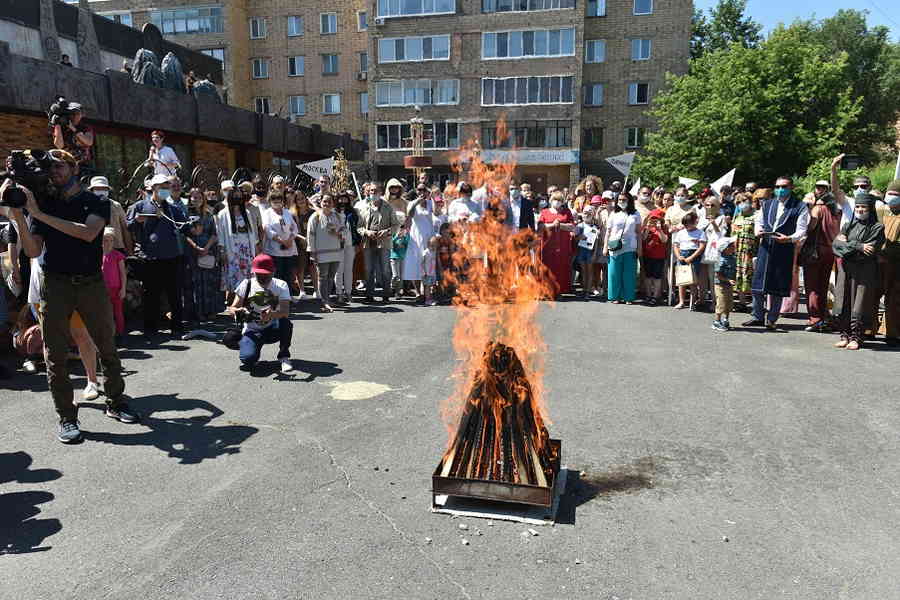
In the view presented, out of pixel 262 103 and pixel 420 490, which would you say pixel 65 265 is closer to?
pixel 420 490

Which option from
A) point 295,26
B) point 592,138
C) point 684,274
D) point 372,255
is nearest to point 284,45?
point 295,26

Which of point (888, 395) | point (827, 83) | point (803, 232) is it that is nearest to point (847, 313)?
point (803, 232)

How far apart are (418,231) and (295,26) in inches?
1734

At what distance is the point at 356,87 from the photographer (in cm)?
4969

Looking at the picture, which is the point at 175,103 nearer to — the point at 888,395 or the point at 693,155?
the point at 888,395

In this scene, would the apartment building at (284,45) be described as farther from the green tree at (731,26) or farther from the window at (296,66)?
the green tree at (731,26)

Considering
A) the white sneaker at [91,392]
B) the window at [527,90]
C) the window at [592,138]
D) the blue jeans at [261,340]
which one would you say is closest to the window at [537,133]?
the window at [527,90]

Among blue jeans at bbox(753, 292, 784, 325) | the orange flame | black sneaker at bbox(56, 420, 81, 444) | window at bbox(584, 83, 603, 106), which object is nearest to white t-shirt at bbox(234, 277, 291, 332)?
the orange flame

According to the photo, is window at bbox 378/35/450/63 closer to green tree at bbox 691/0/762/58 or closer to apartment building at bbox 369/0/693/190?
apartment building at bbox 369/0/693/190

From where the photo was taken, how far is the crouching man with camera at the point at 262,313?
7539 mm

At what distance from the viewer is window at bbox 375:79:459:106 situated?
43781 mm

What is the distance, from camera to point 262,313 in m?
7.57

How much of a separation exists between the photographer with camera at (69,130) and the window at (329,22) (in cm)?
4534

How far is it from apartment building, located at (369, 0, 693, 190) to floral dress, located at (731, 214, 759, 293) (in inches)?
1256
